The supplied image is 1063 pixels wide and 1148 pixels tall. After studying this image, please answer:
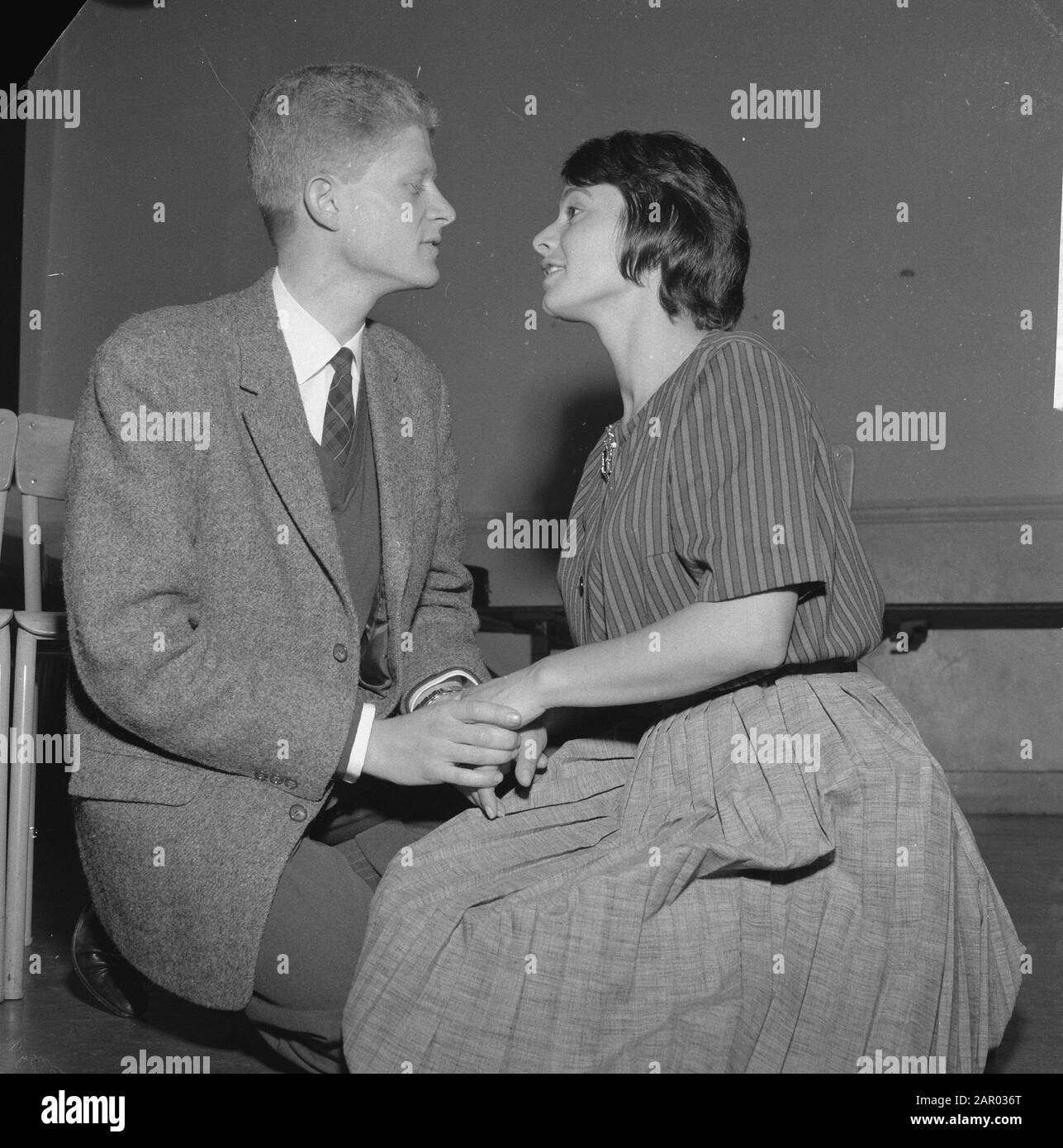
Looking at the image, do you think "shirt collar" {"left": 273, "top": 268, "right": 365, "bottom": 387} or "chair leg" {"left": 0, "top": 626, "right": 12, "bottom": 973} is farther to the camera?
"chair leg" {"left": 0, "top": 626, "right": 12, "bottom": 973}

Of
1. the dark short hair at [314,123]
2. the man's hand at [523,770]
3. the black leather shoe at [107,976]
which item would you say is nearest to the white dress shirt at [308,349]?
the dark short hair at [314,123]

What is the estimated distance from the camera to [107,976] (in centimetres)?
193

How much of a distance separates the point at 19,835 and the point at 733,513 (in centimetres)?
138

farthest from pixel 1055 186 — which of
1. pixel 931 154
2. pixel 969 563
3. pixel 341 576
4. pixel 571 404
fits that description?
pixel 341 576

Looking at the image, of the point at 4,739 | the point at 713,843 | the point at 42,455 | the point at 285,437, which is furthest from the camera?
the point at 42,455

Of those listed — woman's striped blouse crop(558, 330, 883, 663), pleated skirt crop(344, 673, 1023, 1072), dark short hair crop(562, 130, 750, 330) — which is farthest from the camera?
dark short hair crop(562, 130, 750, 330)

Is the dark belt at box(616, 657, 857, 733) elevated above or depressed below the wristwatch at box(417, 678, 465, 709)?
above

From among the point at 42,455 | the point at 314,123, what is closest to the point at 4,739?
the point at 42,455

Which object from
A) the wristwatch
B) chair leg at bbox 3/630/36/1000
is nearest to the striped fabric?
the wristwatch

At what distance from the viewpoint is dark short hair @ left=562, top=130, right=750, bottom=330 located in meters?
1.68

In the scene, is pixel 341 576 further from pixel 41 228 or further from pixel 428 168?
pixel 41 228

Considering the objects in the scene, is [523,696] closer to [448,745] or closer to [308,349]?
[448,745]

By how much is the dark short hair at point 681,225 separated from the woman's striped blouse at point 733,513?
160 millimetres

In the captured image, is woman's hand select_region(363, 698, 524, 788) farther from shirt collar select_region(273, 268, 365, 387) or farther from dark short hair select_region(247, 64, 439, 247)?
dark short hair select_region(247, 64, 439, 247)
